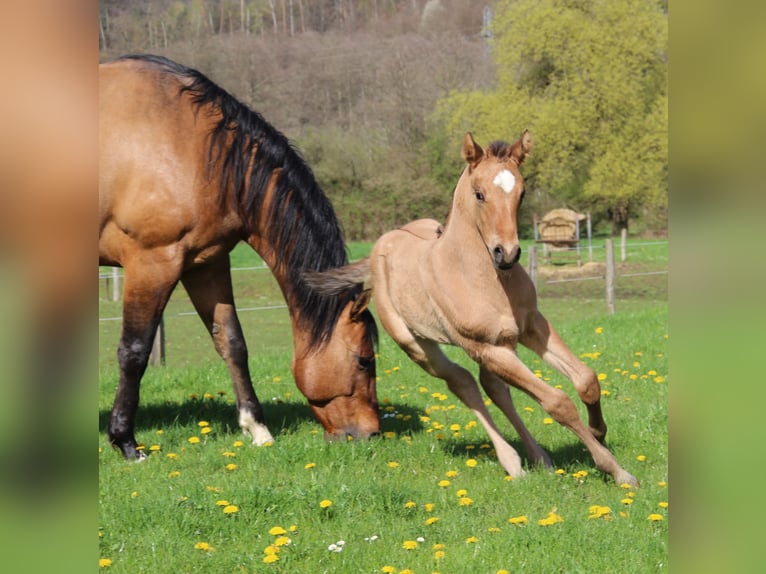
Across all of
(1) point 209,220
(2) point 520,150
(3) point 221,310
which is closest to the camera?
(2) point 520,150

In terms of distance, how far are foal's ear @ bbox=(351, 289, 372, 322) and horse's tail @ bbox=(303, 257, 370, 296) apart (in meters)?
0.10

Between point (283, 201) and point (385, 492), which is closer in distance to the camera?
point (385, 492)

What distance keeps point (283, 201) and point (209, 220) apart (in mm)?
629

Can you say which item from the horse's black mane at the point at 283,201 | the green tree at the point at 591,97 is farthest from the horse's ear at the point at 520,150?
the green tree at the point at 591,97

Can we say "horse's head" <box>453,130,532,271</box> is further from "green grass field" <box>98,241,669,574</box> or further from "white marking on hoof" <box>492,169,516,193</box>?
"green grass field" <box>98,241,669,574</box>

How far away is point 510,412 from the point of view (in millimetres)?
5734

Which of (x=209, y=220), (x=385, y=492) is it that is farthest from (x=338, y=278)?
(x=385, y=492)

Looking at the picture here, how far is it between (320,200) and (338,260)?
54 centimetres

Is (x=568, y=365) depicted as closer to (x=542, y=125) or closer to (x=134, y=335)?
(x=134, y=335)

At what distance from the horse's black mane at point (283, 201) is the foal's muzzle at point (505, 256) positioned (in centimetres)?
243

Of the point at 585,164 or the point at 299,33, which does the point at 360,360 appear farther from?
the point at 299,33

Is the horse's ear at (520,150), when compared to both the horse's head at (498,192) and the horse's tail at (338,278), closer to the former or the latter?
the horse's head at (498,192)

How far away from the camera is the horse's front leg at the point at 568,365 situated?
503 centimetres

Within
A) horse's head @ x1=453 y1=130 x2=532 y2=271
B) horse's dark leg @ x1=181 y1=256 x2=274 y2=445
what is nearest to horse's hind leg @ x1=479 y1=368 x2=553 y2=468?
horse's head @ x1=453 y1=130 x2=532 y2=271
